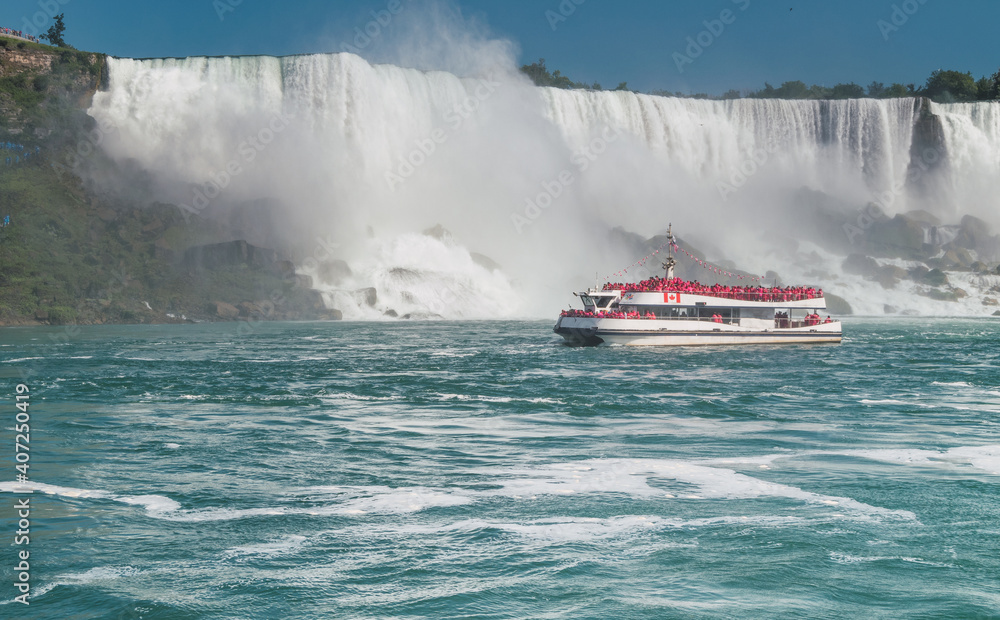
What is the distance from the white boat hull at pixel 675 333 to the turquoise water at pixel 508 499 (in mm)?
15242

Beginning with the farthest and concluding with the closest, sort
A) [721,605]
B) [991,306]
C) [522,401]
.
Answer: [991,306] < [522,401] < [721,605]

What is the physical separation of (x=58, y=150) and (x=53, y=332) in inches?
1061

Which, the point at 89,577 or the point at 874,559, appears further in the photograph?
the point at 874,559

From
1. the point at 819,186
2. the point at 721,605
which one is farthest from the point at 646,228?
the point at 721,605

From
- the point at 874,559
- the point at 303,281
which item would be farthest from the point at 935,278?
the point at 874,559

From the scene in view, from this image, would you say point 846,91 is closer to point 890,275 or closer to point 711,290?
point 890,275

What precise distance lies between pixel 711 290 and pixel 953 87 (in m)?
90.7

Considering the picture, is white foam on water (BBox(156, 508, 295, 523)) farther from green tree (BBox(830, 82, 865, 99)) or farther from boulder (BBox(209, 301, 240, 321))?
green tree (BBox(830, 82, 865, 99))

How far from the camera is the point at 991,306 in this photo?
9150cm

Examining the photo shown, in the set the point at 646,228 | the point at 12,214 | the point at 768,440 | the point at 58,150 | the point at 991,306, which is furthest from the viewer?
the point at 646,228

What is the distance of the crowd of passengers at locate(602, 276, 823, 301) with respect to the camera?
152 ft

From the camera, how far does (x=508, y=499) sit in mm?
13492

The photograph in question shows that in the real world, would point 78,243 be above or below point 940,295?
above

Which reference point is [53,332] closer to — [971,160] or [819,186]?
[819,186]
